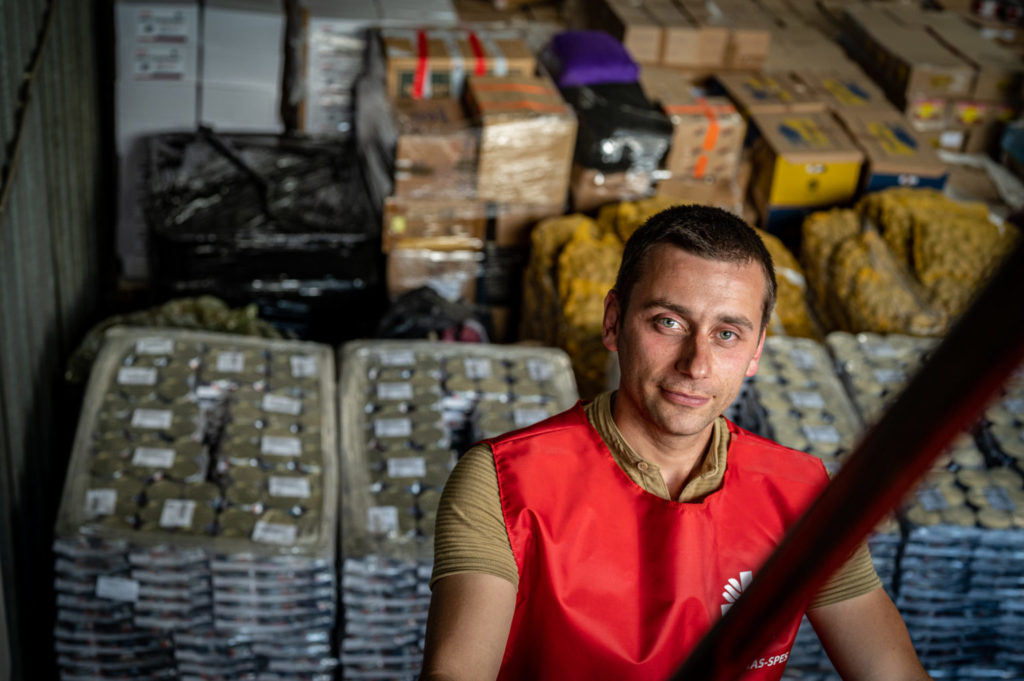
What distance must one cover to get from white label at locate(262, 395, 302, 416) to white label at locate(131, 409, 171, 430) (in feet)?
1.13

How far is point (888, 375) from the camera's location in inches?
164

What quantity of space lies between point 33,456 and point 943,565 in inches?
135

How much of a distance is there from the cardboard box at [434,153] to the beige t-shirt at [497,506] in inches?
132

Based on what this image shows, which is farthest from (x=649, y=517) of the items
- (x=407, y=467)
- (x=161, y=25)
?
(x=161, y=25)

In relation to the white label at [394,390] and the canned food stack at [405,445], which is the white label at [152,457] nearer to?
the canned food stack at [405,445]

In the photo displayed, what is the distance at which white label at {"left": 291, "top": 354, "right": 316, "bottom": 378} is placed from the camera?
3862 mm

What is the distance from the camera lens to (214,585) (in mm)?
3176

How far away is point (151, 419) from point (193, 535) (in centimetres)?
58

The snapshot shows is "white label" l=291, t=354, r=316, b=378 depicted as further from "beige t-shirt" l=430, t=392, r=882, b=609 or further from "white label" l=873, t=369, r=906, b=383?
"white label" l=873, t=369, r=906, b=383

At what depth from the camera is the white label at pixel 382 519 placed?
3273 millimetres

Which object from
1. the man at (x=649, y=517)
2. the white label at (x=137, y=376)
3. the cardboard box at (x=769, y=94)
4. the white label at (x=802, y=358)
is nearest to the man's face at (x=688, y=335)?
the man at (x=649, y=517)

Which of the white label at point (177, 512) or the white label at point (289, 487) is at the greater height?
the white label at point (289, 487)

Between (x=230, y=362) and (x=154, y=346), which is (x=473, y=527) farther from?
(x=154, y=346)

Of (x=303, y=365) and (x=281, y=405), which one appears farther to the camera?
(x=303, y=365)
